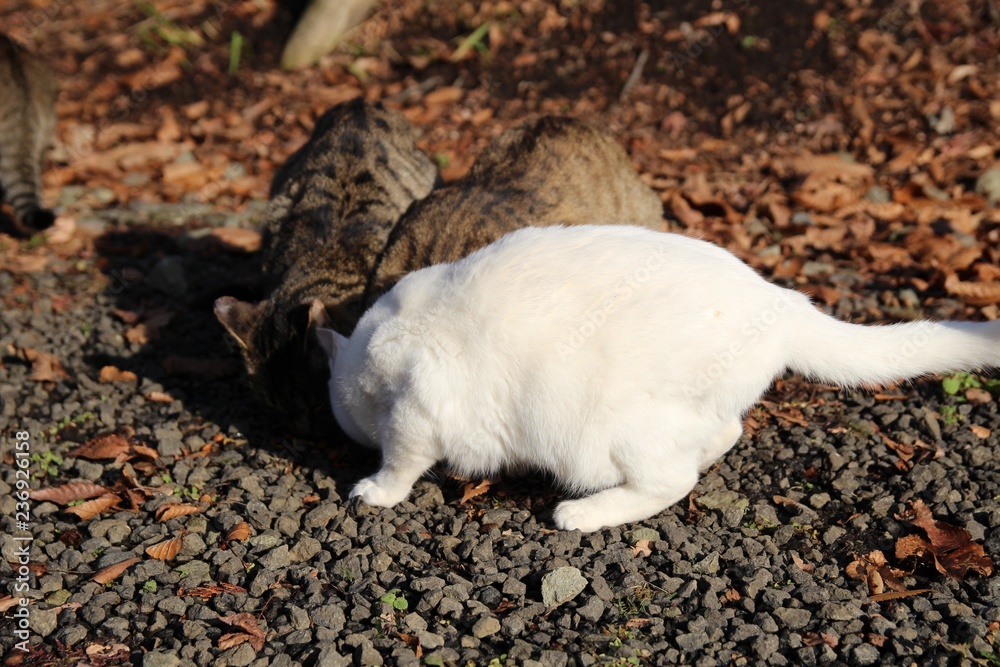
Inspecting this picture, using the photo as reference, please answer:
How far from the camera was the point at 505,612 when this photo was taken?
11.2ft

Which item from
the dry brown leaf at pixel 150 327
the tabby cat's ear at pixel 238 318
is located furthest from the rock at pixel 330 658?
the dry brown leaf at pixel 150 327

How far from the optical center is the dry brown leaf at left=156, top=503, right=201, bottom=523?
4037 mm

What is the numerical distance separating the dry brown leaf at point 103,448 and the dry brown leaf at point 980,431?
4099 millimetres

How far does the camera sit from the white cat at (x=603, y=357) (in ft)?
11.6

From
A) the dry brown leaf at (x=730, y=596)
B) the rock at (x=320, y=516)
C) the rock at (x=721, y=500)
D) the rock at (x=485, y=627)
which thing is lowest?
the rock at (x=721, y=500)

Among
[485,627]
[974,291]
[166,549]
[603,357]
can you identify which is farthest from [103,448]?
[974,291]

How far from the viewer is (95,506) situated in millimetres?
4098

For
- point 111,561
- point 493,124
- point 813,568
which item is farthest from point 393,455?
point 493,124

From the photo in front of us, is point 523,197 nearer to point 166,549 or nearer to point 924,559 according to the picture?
point 166,549

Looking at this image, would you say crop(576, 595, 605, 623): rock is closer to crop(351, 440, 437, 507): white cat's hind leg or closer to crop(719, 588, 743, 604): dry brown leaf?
crop(719, 588, 743, 604): dry brown leaf

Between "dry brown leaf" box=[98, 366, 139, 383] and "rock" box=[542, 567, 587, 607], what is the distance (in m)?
2.97

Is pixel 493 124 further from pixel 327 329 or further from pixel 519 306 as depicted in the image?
pixel 519 306

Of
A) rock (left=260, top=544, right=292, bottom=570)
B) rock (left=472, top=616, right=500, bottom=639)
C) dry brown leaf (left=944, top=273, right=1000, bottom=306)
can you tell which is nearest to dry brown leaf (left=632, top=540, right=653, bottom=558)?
rock (left=472, top=616, right=500, bottom=639)

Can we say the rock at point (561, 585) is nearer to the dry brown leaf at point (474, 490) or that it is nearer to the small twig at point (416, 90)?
the dry brown leaf at point (474, 490)
